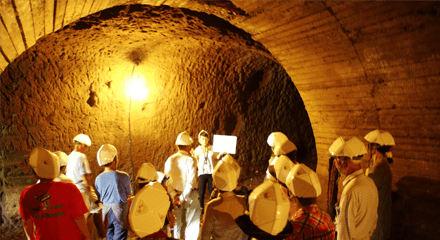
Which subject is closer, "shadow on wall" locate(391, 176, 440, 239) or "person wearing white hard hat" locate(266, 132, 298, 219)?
"person wearing white hard hat" locate(266, 132, 298, 219)

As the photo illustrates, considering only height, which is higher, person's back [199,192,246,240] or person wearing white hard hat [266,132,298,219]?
person wearing white hard hat [266,132,298,219]

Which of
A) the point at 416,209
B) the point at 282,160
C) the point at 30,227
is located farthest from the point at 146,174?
the point at 416,209

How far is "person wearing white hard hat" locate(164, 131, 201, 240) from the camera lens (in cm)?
488

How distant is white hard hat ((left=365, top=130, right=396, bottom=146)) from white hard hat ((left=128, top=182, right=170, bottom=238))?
3237mm

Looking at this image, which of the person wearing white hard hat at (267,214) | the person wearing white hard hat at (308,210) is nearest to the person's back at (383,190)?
the person wearing white hard hat at (308,210)

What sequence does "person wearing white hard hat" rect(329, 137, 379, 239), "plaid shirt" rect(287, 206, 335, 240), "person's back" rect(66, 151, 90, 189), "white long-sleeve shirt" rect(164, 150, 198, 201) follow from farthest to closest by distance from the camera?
1. "white long-sleeve shirt" rect(164, 150, 198, 201)
2. "person's back" rect(66, 151, 90, 189)
3. "person wearing white hard hat" rect(329, 137, 379, 239)
4. "plaid shirt" rect(287, 206, 335, 240)

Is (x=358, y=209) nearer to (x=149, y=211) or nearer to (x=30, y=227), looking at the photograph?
(x=149, y=211)

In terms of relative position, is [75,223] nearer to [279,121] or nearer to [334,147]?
[334,147]

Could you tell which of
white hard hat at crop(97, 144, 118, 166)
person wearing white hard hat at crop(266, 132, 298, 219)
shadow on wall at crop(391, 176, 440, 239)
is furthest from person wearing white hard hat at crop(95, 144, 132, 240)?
shadow on wall at crop(391, 176, 440, 239)

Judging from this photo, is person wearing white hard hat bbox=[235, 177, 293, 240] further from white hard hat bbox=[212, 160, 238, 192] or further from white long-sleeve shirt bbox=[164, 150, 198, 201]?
white long-sleeve shirt bbox=[164, 150, 198, 201]

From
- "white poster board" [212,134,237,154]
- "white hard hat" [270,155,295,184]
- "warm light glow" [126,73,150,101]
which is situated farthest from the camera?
"warm light glow" [126,73,150,101]

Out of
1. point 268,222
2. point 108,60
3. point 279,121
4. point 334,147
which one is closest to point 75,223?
point 268,222

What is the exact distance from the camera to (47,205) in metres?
2.67

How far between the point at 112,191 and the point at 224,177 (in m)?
1.86
